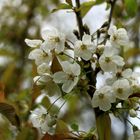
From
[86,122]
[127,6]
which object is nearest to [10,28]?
[86,122]

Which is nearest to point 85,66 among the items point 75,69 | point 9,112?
point 75,69

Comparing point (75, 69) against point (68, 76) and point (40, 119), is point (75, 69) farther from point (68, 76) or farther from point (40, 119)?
point (40, 119)

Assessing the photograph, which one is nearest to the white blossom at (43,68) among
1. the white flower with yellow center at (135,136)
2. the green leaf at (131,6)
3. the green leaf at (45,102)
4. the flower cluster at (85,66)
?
the flower cluster at (85,66)

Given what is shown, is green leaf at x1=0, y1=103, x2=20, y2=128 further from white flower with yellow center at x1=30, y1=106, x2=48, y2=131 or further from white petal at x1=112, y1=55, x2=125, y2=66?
white petal at x1=112, y1=55, x2=125, y2=66

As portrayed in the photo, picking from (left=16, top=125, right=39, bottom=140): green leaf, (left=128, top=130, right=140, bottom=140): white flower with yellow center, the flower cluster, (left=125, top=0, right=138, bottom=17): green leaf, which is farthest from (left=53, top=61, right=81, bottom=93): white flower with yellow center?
(left=125, top=0, right=138, bottom=17): green leaf

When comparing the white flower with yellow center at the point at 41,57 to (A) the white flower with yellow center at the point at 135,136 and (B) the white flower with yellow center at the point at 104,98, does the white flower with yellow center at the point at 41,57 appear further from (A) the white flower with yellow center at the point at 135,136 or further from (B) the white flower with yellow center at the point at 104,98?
(A) the white flower with yellow center at the point at 135,136

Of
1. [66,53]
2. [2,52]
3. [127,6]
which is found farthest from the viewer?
[2,52]

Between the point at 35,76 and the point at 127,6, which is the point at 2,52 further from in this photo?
the point at 35,76
